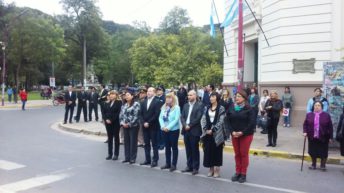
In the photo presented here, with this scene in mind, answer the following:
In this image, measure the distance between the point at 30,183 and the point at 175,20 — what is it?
7212 centimetres

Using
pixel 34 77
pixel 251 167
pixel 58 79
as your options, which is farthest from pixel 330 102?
pixel 58 79

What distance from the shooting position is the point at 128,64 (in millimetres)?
79250

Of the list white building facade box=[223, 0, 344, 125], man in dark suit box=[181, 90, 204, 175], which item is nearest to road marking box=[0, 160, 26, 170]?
man in dark suit box=[181, 90, 204, 175]

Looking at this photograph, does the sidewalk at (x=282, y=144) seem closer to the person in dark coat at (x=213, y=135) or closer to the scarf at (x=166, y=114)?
the person in dark coat at (x=213, y=135)

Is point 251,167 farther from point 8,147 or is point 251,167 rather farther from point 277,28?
point 277,28

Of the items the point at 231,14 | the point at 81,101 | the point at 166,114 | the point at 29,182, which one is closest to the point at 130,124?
the point at 166,114

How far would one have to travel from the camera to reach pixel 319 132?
956 cm

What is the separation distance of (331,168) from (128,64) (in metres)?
70.6

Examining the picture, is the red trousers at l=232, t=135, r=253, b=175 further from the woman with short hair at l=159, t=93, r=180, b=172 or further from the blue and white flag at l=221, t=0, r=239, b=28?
the blue and white flag at l=221, t=0, r=239, b=28

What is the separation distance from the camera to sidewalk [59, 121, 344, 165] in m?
11.3

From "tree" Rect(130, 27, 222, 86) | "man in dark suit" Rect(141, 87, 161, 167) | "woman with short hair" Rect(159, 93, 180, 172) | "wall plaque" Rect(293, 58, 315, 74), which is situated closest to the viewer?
"woman with short hair" Rect(159, 93, 180, 172)

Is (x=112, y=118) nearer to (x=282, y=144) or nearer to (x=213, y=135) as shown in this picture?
(x=213, y=135)

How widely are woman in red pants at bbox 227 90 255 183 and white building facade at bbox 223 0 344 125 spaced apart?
31.8 feet

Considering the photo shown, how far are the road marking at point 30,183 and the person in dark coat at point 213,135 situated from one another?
2987 mm
